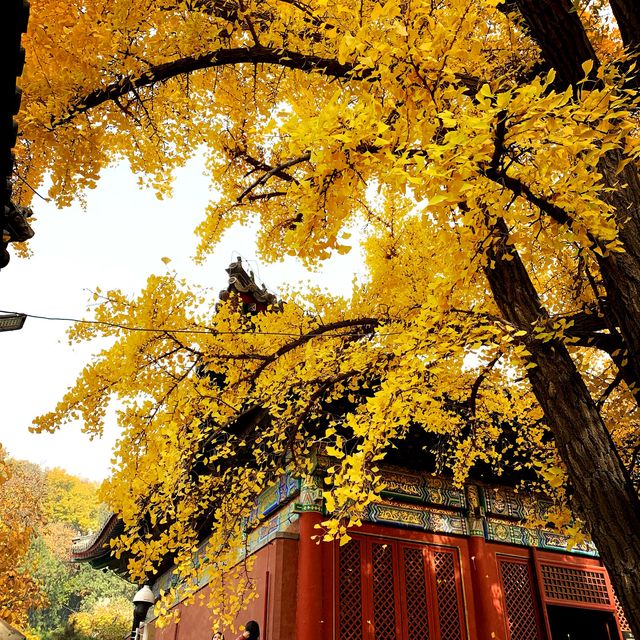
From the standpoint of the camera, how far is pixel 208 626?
29.3 ft

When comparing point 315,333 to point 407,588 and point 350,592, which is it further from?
point 407,588

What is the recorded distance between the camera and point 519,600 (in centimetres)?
784

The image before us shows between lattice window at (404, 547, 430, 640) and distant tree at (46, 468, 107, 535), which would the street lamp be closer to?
lattice window at (404, 547, 430, 640)

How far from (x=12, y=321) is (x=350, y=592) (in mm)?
5279

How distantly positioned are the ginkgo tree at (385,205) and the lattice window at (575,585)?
2071 millimetres

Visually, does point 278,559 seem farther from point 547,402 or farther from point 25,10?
point 25,10

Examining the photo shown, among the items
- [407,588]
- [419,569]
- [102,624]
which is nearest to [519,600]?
[419,569]

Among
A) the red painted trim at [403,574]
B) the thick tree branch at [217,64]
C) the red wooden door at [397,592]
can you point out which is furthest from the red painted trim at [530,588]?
the thick tree branch at [217,64]

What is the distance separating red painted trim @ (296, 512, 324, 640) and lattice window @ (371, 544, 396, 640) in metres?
0.80

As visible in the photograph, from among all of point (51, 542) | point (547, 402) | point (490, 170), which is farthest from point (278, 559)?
point (51, 542)

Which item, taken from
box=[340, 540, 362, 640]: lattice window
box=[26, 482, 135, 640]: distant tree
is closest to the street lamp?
box=[340, 540, 362, 640]: lattice window

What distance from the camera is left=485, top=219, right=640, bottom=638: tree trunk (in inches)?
124

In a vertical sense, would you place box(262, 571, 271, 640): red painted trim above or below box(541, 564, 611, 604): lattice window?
below

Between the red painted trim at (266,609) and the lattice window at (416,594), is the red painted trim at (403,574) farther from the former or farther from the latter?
the red painted trim at (266,609)
